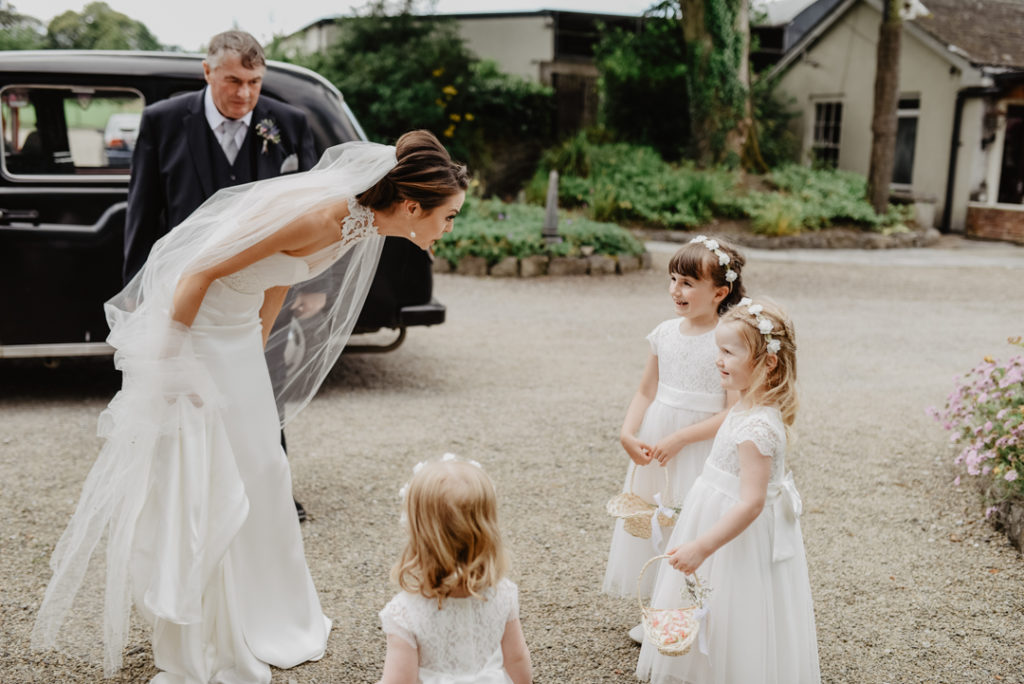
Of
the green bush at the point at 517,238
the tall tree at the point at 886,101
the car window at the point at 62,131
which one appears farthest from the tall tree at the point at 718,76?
the car window at the point at 62,131

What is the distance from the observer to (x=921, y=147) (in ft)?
62.4

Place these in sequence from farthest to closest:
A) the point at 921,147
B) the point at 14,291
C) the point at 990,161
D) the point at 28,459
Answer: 1. the point at 921,147
2. the point at 990,161
3. the point at 14,291
4. the point at 28,459

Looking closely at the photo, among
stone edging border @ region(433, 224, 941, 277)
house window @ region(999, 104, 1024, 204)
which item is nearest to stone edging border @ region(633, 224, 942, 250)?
stone edging border @ region(433, 224, 941, 277)

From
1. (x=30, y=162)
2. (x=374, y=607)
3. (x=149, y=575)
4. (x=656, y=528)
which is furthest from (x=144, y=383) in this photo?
(x=30, y=162)

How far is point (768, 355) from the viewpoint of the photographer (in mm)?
2555

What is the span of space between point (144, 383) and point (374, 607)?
1.29 m

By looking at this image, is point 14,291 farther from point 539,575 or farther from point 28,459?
point 539,575

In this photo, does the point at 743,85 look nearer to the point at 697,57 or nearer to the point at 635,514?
the point at 697,57

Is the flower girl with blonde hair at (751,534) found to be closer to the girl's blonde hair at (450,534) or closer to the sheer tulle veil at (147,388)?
the girl's blonde hair at (450,534)

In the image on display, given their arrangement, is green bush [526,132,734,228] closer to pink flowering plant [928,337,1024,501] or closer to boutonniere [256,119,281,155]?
pink flowering plant [928,337,1024,501]

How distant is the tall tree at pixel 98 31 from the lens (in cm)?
1780

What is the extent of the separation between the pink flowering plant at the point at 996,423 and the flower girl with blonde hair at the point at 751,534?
6.16 ft

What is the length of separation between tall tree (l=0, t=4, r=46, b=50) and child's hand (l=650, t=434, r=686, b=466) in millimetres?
17121

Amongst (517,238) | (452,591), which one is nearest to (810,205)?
(517,238)
